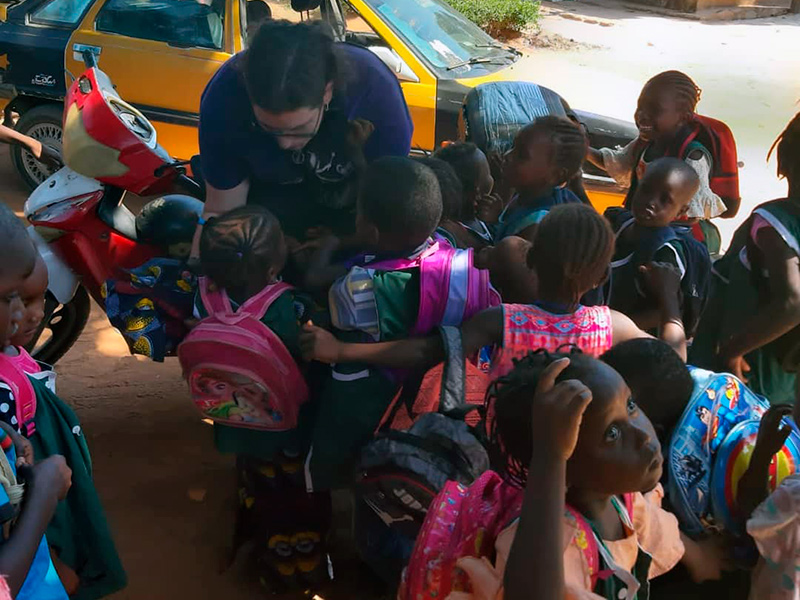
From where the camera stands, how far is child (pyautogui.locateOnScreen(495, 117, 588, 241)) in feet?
9.45

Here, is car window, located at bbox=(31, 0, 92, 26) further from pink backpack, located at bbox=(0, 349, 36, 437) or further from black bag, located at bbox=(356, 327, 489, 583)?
black bag, located at bbox=(356, 327, 489, 583)

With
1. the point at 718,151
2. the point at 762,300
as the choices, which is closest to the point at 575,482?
the point at 762,300

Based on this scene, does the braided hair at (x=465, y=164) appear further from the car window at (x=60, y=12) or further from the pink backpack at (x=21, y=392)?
the car window at (x=60, y=12)

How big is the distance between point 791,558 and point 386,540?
125 cm

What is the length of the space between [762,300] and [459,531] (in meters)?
1.82

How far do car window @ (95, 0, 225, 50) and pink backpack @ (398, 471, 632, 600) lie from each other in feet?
17.0

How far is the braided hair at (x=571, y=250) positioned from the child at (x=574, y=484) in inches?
17.5

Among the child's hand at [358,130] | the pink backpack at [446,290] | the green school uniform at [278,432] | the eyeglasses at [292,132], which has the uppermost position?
the eyeglasses at [292,132]

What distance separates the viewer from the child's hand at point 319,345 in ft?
7.43

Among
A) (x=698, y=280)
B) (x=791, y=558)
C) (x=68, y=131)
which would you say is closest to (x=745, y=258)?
(x=698, y=280)

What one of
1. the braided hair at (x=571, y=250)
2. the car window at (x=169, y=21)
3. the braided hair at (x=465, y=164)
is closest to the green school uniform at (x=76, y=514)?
the braided hair at (x=571, y=250)

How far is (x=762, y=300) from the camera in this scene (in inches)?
117

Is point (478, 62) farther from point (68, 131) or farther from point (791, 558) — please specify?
point (791, 558)

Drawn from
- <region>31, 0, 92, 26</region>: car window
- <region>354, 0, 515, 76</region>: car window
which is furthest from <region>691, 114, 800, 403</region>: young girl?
<region>31, 0, 92, 26</region>: car window
